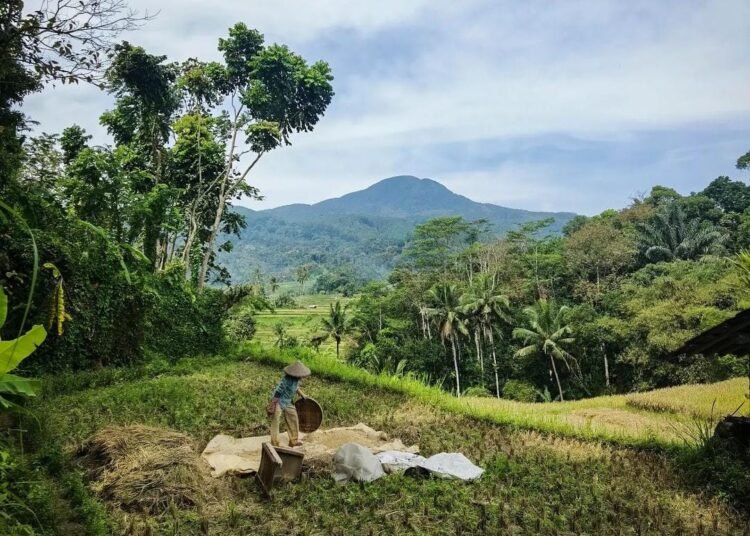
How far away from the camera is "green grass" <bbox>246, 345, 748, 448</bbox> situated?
30.1 feet

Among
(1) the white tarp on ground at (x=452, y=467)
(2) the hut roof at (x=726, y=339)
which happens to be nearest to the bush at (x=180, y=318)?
(1) the white tarp on ground at (x=452, y=467)

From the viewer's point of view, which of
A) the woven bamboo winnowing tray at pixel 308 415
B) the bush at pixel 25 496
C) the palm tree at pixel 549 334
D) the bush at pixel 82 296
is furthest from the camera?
the palm tree at pixel 549 334

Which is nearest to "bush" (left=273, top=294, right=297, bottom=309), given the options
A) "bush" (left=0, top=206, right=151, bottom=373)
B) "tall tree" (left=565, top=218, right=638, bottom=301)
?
"tall tree" (left=565, top=218, right=638, bottom=301)

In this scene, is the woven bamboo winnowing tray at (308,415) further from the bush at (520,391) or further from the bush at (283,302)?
the bush at (283,302)

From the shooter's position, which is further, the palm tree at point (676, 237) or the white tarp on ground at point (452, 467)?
the palm tree at point (676, 237)

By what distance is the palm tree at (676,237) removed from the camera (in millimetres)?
35625

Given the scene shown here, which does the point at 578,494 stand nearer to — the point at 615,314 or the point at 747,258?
the point at 747,258

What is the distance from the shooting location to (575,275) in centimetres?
3928

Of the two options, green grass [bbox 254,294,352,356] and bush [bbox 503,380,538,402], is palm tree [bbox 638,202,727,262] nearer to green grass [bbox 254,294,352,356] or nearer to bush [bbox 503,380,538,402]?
bush [bbox 503,380,538,402]

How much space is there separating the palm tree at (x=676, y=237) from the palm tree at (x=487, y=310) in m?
10.5

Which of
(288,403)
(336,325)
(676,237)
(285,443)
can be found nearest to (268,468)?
(288,403)

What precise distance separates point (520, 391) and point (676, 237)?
599 inches

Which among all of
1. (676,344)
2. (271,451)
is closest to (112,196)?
(271,451)

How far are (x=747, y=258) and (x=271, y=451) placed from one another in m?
6.87
